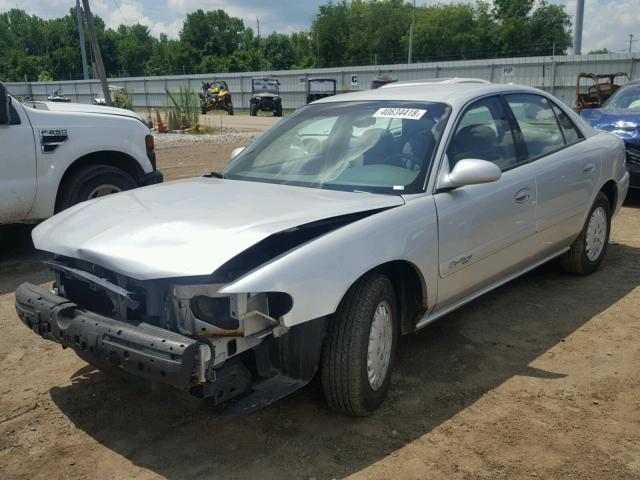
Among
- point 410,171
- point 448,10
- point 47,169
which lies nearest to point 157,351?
point 410,171

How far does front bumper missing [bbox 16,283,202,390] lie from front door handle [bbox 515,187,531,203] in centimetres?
241

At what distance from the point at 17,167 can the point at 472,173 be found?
13.6 feet

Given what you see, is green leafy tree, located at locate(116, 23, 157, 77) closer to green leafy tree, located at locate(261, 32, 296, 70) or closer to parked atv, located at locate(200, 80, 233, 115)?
green leafy tree, located at locate(261, 32, 296, 70)

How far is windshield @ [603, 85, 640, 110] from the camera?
9.03 m

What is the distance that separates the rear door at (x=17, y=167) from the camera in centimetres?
551

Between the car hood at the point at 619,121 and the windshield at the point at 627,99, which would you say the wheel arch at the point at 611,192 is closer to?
the car hood at the point at 619,121

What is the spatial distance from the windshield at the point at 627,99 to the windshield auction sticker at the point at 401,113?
6.31 meters

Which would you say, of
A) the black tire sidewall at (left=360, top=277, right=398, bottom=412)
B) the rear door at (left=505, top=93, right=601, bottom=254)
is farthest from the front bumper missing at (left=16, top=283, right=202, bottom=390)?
the rear door at (left=505, top=93, right=601, bottom=254)

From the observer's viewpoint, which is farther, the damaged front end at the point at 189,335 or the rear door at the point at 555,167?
the rear door at the point at 555,167

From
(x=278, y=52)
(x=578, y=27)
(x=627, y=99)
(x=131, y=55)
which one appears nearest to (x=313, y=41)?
(x=278, y=52)

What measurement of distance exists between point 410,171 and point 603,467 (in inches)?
68.5

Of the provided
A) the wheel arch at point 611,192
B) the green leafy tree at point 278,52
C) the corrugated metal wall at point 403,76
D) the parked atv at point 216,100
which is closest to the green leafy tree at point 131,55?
the green leafy tree at point 278,52

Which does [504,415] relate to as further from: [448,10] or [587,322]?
[448,10]

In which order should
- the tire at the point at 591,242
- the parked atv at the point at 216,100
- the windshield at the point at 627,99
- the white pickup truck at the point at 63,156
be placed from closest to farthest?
the tire at the point at 591,242
the white pickup truck at the point at 63,156
the windshield at the point at 627,99
the parked atv at the point at 216,100
